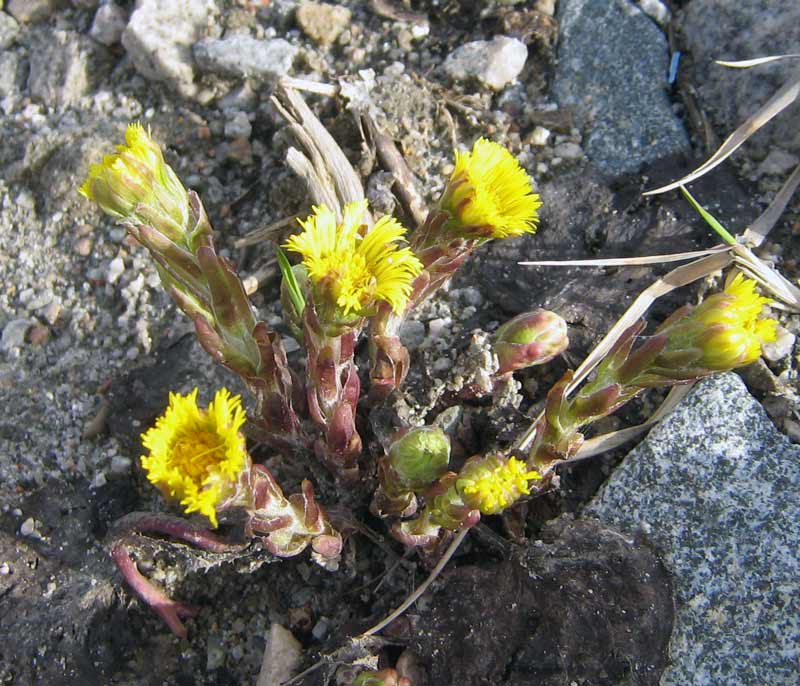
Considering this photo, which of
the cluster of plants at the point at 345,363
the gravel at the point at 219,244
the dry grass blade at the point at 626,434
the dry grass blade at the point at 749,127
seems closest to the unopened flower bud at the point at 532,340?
the cluster of plants at the point at 345,363

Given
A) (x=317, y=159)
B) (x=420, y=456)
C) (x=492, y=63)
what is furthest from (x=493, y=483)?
(x=492, y=63)

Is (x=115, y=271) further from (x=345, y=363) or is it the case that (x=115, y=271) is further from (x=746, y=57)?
(x=746, y=57)

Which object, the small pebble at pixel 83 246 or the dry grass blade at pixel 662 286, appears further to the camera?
the small pebble at pixel 83 246

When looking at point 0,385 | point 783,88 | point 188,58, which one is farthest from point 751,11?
point 0,385

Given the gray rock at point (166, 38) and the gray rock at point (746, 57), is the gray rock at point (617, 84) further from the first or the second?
the gray rock at point (166, 38)

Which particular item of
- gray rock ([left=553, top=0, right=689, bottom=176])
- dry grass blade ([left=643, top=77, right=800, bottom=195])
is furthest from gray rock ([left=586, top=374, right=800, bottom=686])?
gray rock ([left=553, top=0, right=689, bottom=176])

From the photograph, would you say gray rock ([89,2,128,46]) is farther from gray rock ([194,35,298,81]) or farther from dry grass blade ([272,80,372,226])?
dry grass blade ([272,80,372,226])
